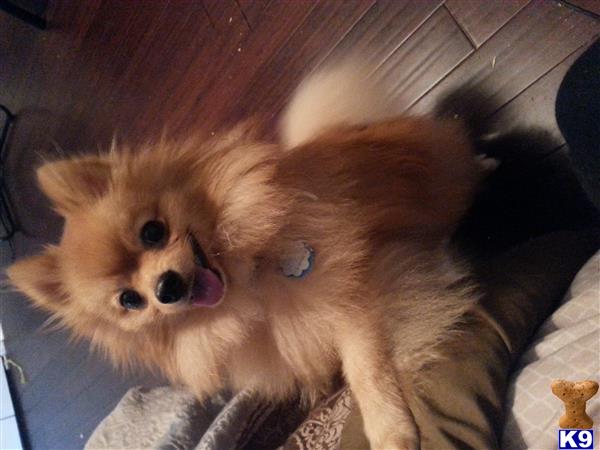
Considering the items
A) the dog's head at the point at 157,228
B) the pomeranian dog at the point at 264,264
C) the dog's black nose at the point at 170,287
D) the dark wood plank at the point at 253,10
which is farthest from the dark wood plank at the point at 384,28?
the dog's black nose at the point at 170,287

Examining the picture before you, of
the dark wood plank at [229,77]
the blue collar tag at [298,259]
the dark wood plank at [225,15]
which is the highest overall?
the dark wood plank at [225,15]

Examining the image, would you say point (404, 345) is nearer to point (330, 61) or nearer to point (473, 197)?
point (473, 197)

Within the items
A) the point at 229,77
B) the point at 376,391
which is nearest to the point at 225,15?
the point at 229,77

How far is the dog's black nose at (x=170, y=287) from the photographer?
3.85 ft

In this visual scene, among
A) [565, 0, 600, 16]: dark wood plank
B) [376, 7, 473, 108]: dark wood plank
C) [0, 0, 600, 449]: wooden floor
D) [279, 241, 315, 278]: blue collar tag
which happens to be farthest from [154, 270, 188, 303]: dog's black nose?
[565, 0, 600, 16]: dark wood plank

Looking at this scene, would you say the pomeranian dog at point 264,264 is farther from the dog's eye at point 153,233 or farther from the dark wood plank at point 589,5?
the dark wood plank at point 589,5

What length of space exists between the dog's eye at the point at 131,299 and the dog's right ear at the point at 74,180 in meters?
0.24

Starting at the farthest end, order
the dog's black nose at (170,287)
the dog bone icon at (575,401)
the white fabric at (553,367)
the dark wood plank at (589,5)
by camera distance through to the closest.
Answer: the dark wood plank at (589,5)
the dog's black nose at (170,287)
the white fabric at (553,367)
the dog bone icon at (575,401)

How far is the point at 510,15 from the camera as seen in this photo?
1.60 m

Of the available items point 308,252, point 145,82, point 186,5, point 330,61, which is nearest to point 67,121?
point 145,82

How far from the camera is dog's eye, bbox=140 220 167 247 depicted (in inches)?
48.4

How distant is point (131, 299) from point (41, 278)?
0.26 metres

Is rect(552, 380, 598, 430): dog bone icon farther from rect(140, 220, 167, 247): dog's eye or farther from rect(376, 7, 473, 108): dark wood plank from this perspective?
rect(376, 7, 473, 108): dark wood plank

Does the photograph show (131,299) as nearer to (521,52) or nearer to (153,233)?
(153,233)
